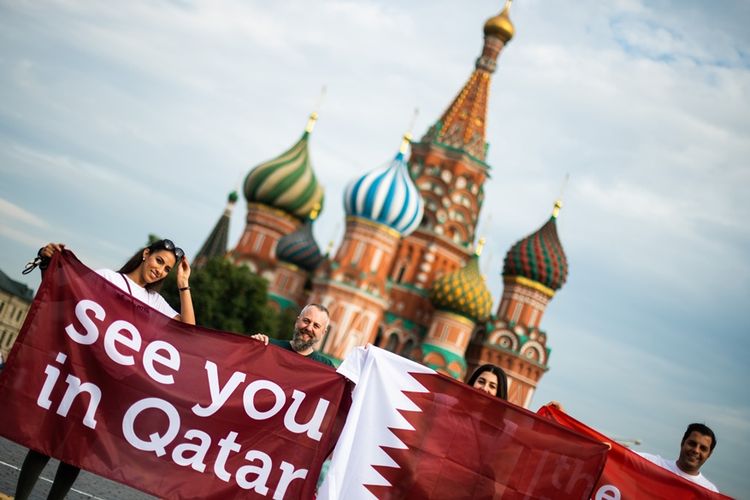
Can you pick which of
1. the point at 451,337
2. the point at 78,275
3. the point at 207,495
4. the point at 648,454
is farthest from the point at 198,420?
the point at 451,337

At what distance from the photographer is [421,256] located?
4691cm

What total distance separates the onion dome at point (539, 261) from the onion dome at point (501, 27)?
11.2 meters

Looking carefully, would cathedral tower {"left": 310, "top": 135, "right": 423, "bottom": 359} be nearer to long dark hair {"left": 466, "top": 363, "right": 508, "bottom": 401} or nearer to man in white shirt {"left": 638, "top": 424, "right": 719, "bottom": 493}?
man in white shirt {"left": 638, "top": 424, "right": 719, "bottom": 493}

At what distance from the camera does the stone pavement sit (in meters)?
6.55

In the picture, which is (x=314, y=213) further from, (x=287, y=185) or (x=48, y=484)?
(x=48, y=484)

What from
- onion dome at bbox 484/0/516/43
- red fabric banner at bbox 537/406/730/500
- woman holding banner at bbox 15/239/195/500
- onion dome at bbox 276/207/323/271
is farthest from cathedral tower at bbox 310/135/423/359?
woman holding banner at bbox 15/239/195/500

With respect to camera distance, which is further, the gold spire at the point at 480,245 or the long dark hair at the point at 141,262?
the gold spire at the point at 480,245

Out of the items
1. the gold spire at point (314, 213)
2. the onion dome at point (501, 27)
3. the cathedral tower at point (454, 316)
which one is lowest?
the cathedral tower at point (454, 316)

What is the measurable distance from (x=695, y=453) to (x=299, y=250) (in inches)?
1581

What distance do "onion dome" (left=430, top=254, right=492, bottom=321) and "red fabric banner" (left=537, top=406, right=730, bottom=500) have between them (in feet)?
122

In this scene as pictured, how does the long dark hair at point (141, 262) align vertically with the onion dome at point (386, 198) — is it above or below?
below

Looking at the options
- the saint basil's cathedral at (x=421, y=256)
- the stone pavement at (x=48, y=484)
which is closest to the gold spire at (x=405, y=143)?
the saint basil's cathedral at (x=421, y=256)

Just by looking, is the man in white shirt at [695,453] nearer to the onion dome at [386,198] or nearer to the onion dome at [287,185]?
the onion dome at [386,198]

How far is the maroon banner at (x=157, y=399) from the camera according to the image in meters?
5.20
